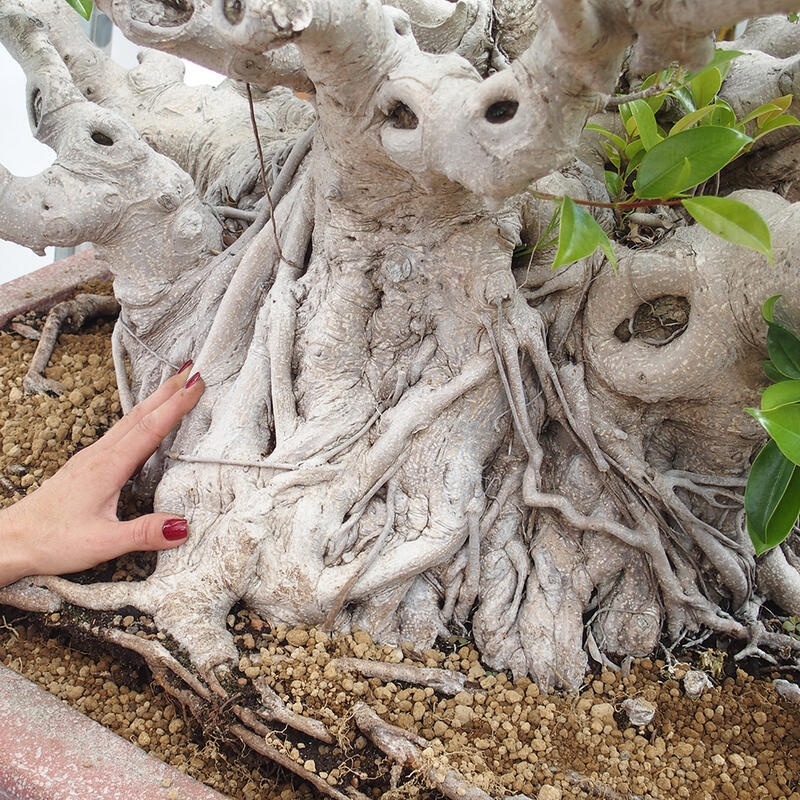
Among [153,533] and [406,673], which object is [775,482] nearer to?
[406,673]

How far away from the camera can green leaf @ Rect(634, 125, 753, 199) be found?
0.93m

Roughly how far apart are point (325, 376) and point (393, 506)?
0.25m

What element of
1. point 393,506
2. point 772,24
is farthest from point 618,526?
point 772,24

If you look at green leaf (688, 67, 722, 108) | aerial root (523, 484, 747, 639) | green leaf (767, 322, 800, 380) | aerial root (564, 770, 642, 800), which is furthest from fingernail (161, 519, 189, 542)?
green leaf (688, 67, 722, 108)

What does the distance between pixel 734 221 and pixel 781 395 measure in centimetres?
32

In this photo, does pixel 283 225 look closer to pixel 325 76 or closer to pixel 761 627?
pixel 325 76

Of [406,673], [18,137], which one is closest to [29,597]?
[406,673]

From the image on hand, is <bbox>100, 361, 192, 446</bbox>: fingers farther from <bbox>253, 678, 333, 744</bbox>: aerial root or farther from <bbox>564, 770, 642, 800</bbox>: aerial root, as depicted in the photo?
<bbox>564, 770, 642, 800</bbox>: aerial root

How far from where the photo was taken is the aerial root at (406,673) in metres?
1.24

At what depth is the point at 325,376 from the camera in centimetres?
139

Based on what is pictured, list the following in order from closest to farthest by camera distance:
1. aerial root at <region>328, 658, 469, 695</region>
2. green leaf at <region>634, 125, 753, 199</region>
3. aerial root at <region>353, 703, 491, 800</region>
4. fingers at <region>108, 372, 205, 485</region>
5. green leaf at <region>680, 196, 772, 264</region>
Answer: green leaf at <region>680, 196, 772, 264</region>, green leaf at <region>634, 125, 753, 199</region>, aerial root at <region>353, 703, 491, 800</region>, aerial root at <region>328, 658, 469, 695</region>, fingers at <region>108, 372, 205, 485</region>

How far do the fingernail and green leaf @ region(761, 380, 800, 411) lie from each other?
871mm

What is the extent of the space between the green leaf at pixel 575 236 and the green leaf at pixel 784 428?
11.3 inches

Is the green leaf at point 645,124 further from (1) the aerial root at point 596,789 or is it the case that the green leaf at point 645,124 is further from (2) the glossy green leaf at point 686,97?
(1) the aerial root at point 596,789
